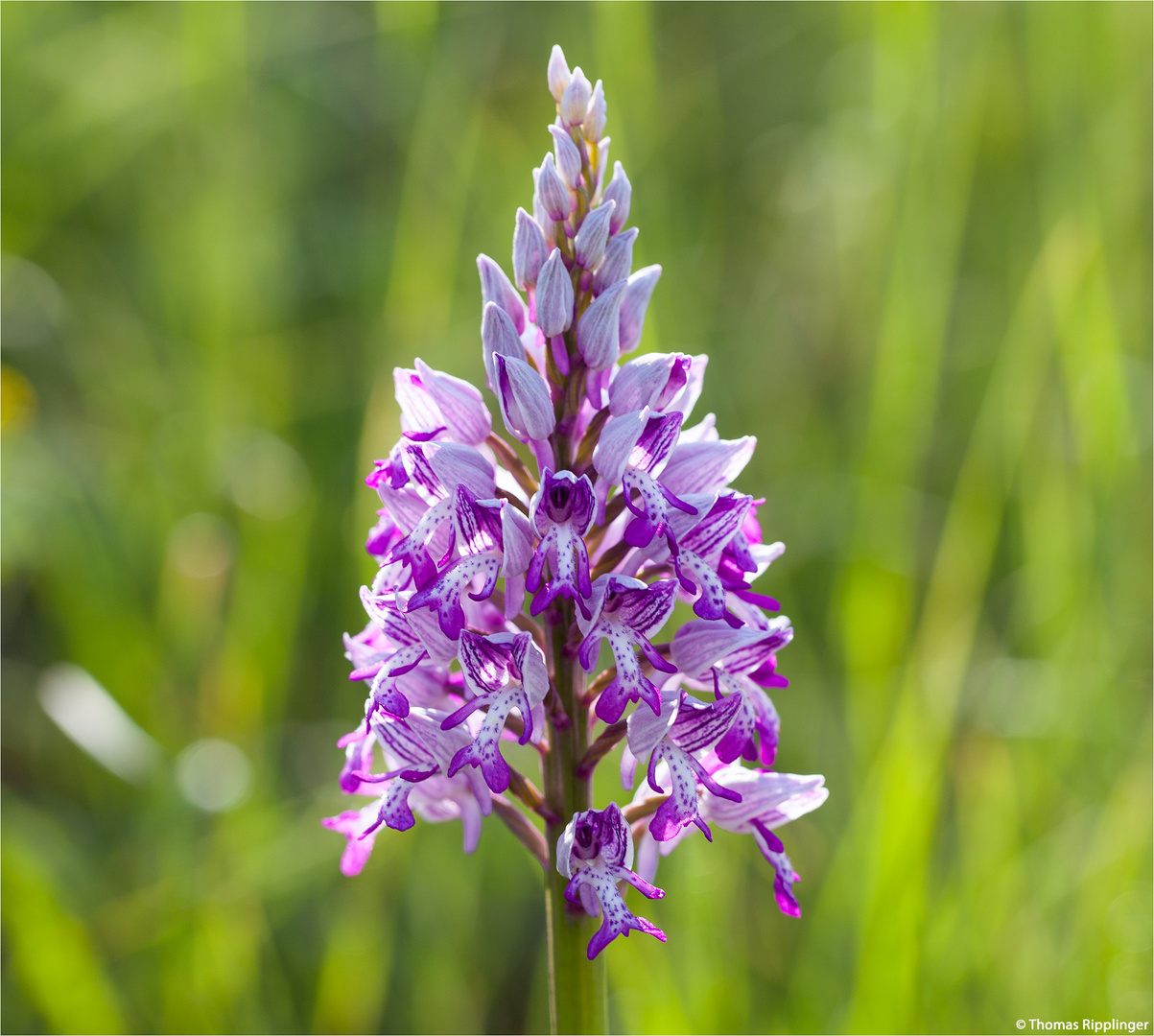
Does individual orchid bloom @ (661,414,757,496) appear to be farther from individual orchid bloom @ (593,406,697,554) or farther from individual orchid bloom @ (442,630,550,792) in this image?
individual orchid bloom @ (442,630,550,792)

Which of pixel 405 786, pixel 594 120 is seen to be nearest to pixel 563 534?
pixel 405 786

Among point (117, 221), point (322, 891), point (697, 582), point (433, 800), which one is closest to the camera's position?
point (697, 582)

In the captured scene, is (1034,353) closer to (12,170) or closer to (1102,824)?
(1102,824)

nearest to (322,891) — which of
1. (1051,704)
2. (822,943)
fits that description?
(822,943)

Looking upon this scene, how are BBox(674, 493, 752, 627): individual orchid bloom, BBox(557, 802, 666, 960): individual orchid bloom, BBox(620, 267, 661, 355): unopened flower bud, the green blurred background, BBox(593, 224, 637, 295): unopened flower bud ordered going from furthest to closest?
the green blurred background → BBox(620, 267, 661, 355): unopened flower bud → BBox(593, 224, 637, 295): unopened flower bud → BBox(674, 493, 752, 627): individual orchid bloom → BBox(557, 802, 666, 960): individual orchid bloom

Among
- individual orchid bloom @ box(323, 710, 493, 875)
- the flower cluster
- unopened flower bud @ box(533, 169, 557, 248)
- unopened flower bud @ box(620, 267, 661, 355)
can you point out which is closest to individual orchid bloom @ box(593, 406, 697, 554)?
the flower cluster

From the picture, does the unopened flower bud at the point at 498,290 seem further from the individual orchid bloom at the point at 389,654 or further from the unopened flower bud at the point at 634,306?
the individual orchid bloom at the point at 389,654
